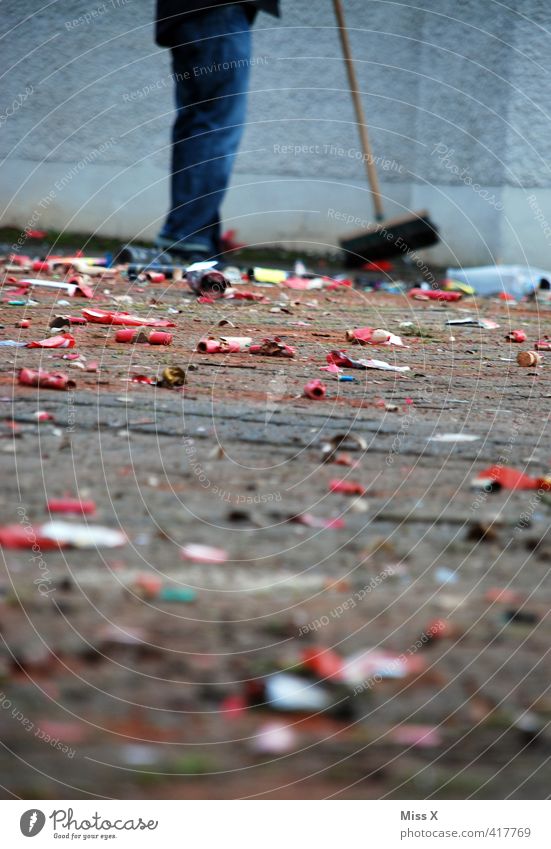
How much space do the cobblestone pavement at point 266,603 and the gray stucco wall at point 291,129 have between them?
4.88m

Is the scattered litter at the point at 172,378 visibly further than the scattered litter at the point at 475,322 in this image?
No

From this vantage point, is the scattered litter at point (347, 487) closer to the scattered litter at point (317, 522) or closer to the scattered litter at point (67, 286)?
the scattered litter at point (317, 522)

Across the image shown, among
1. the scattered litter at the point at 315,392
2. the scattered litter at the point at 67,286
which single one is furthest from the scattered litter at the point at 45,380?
the scattered litter at the point at 67,286

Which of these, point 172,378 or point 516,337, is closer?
point 172,378

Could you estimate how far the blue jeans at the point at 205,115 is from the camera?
185 inches

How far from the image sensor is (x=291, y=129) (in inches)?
Answer: 291

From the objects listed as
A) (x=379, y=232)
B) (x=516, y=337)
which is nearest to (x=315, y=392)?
(x=516, y=337)

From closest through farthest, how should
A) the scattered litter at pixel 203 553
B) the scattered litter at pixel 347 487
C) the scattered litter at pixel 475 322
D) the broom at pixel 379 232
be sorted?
the scattered litter at pixel 203 553, the scattered litter at pixel 347 487, the scattered litter at pixel 475 322, the broom at pixel 379 232

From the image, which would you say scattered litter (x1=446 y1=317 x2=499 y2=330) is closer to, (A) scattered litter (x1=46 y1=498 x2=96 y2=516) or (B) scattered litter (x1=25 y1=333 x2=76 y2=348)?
(B) scattered litter (x1=25 y1=333 x2=76 y2=348)

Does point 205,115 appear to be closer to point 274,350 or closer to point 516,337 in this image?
point 516,337

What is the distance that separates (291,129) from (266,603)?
6627 mm

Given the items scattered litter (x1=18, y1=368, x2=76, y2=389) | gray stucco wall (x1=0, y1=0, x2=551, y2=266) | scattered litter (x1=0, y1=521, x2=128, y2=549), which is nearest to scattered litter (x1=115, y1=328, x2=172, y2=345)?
scattered litter (x1=18, y1=368, x2=76, y2=389)
